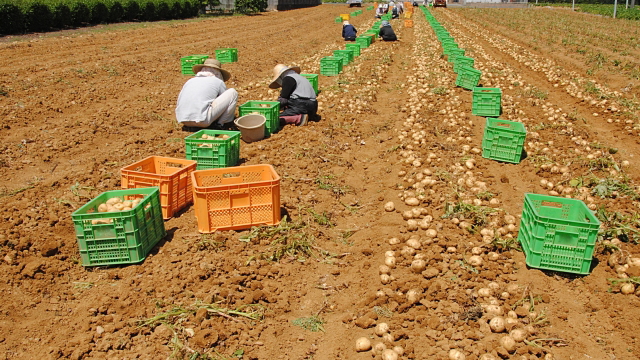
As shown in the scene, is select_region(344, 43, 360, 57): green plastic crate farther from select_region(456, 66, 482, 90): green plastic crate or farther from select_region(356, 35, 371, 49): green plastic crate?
select_region(456, 66, 482, 90): green plastic crate

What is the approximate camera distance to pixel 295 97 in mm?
8852

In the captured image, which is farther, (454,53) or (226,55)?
(226,55)

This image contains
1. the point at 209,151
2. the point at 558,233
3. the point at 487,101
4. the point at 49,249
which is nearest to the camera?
the point at 558,233

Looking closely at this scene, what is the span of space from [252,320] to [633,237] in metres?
4.12

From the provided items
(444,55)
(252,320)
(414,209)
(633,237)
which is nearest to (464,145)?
(414,209)

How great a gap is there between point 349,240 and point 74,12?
23.7m

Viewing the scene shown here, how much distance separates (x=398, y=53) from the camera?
18.1 metres

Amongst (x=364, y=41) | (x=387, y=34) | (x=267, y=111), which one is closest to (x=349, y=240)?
(x=267, y=111)

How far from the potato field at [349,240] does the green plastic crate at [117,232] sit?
14 centimetres

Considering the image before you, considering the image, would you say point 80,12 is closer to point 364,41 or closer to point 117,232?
point 364,41

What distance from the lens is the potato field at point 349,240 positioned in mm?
3779

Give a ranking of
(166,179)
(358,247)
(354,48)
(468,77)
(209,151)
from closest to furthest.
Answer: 1. (358,247)
2. (166,179)
3. (209,151)
4. (468,77)
5. (354,48)

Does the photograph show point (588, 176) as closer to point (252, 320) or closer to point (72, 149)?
point (252, 320)

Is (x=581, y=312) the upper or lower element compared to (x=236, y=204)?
lower
